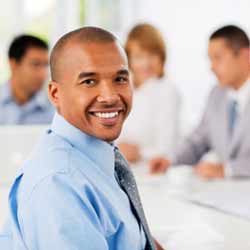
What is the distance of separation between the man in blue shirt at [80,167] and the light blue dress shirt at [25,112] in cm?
240

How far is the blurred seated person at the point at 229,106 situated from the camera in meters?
Answer: 2.75

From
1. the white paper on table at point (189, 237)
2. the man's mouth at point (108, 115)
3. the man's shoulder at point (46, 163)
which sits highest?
the man's mouth at point (108, 115)

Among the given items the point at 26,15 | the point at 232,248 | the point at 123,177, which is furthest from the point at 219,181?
the point at 26,15

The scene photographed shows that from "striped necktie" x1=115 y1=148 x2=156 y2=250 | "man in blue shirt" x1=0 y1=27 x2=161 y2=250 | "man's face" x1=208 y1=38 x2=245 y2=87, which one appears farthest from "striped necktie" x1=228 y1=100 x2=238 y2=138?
"man in blue shirt" x1=0 y1=27 x2=161 y2=250

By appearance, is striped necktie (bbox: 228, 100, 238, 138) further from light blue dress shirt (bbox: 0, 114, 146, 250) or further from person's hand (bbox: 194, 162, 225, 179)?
light blue dress shirt (bbox: 0, 114, 146, 250)

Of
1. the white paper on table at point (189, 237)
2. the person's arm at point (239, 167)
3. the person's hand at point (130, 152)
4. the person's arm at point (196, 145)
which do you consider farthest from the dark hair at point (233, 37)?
the white paper on table at point (189, 237)

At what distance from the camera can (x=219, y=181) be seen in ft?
8.34

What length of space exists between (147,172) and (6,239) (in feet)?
4.49

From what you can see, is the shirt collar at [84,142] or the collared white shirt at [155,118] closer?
the shirt collar at [84,142]

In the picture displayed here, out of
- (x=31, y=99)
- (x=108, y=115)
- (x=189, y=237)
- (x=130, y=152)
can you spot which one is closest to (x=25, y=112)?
(x=31, y=99)

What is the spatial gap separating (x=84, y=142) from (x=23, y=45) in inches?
98.9

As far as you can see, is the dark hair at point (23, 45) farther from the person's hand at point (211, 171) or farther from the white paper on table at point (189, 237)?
the white paper on table at point (189, 237)

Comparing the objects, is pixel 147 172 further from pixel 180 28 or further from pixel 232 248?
pixel 180 28

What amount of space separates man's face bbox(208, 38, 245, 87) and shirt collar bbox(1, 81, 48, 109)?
1.23 meters
